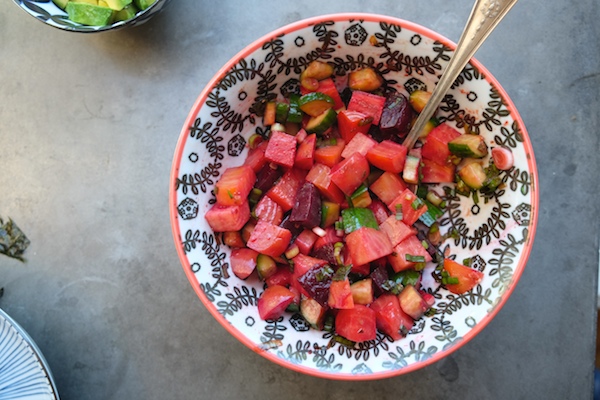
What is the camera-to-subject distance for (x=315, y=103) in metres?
1.80

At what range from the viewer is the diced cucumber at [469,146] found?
68.6 inches

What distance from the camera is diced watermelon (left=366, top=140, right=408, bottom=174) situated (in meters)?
1.73

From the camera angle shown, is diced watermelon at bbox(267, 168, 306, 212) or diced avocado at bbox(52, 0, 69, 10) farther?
diced avocado at bbox(52, 0, 69, 10)

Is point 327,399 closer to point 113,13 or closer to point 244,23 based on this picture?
point 244,23

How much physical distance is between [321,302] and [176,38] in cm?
114

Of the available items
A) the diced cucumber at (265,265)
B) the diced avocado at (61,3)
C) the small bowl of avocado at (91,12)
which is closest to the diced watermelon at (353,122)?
the diced cucumber at (265,265)

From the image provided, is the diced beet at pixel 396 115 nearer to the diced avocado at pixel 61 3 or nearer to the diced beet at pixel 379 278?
the diced beet at pixel 379 278

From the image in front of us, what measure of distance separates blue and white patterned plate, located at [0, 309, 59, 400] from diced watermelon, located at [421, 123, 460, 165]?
1486 millimetres

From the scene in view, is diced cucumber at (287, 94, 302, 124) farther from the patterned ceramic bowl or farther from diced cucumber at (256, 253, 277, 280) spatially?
diced cucumber at (256, 253, 277, 280)

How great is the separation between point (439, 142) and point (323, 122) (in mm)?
379

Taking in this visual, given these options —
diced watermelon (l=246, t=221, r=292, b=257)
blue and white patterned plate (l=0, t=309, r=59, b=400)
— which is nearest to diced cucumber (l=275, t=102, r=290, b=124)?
diced watermelon (l=246, t=221, r=292, b=257)

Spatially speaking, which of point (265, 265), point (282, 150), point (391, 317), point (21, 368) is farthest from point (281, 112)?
point (21, 368)

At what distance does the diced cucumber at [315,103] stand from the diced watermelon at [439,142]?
0.34m

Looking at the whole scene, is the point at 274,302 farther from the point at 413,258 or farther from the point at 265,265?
the point at 413,258
